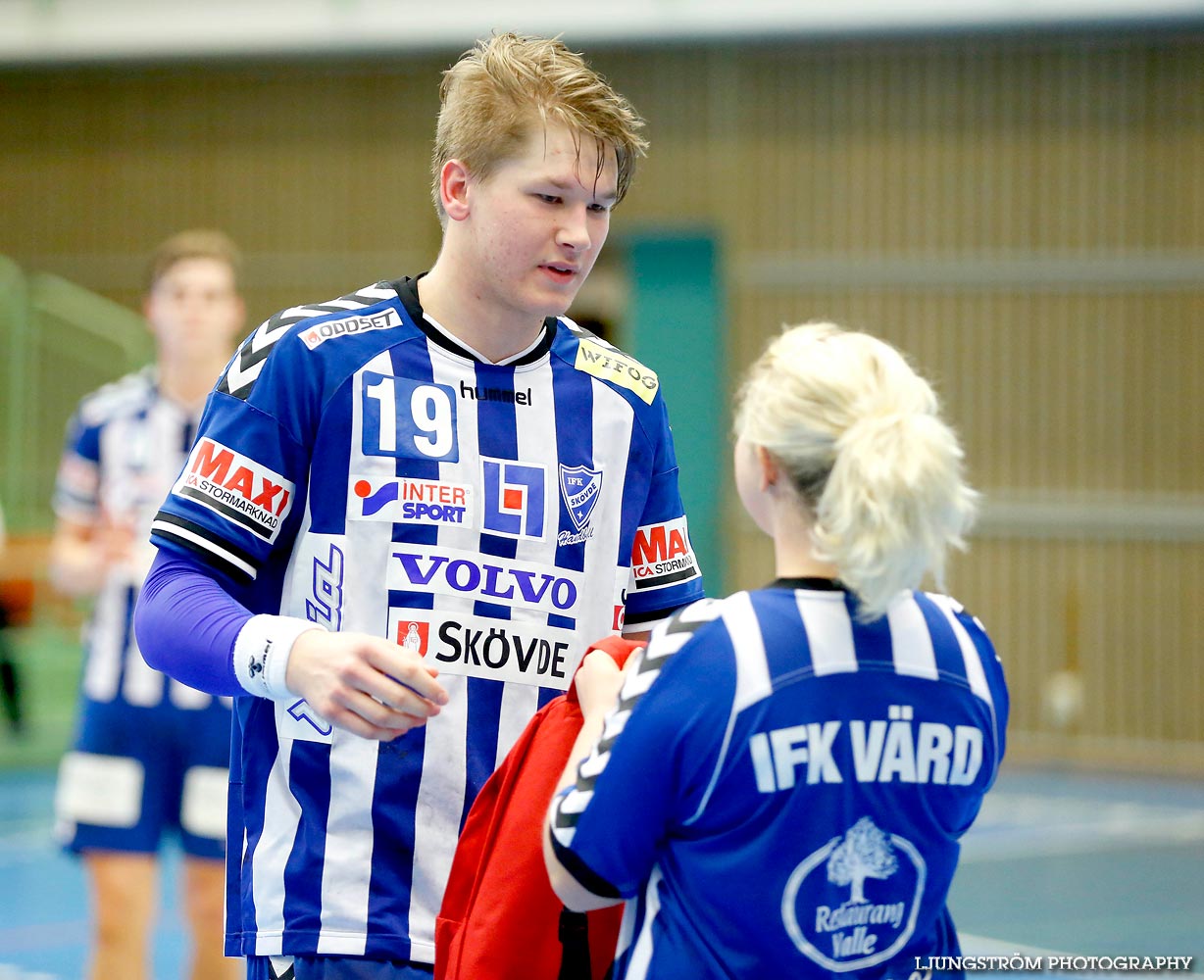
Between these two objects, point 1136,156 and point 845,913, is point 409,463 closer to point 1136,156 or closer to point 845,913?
point 845,913

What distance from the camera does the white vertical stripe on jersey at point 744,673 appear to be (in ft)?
5.82

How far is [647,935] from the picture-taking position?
6.05 feet

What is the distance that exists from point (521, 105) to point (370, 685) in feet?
2.84

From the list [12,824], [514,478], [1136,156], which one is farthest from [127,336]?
[514,478]

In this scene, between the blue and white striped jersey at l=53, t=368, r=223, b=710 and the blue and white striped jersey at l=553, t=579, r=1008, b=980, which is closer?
the blue and white striped jersey at l=553, t=579, r=1008, b=980

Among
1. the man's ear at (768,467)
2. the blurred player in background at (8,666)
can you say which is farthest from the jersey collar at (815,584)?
the blurred player in background at (8,666)

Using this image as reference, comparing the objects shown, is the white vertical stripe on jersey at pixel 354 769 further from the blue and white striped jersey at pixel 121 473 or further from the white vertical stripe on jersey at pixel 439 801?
the blue and white striped jersey at pixel 121 473

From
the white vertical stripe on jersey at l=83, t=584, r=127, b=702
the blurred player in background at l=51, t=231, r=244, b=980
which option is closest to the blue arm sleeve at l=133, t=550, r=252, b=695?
the blurred player in background at l=51, t=231, r=244, b=980

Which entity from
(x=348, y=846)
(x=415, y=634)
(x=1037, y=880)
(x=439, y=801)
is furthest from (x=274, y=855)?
(x=1037, y=880)

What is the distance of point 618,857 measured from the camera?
180cm

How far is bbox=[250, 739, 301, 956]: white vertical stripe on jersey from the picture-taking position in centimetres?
213

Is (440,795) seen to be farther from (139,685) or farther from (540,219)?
(139,685)

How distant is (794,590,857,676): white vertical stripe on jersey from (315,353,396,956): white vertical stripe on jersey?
635mm

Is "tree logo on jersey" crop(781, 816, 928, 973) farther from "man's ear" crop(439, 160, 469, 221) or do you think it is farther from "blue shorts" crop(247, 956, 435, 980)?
"man's ear" crop(439, 160, 469, 221)
